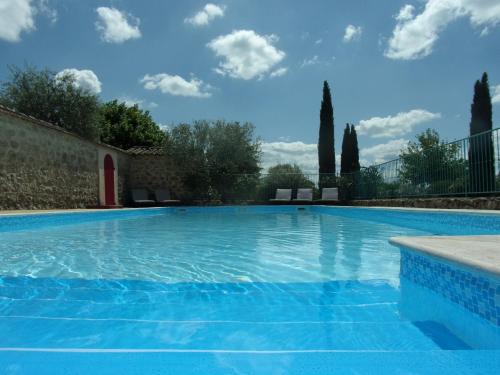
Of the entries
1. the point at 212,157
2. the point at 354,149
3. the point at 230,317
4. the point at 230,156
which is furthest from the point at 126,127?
the point at 230,317

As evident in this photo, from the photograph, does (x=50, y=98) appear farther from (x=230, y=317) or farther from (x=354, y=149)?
(x=230, y=317)

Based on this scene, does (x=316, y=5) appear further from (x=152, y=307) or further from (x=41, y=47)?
(x=152, y=307)

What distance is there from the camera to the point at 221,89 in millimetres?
16234

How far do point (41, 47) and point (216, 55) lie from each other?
5847mm

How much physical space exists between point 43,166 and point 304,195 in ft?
31.7

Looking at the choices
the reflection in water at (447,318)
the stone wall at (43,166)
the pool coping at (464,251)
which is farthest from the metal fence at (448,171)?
the stone wall at (43,166)

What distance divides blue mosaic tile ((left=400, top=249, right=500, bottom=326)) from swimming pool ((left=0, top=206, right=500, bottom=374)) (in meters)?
0.05

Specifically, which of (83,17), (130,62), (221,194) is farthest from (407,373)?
(221,194)

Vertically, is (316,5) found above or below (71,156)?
above

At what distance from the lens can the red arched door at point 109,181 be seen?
13742 millimetres

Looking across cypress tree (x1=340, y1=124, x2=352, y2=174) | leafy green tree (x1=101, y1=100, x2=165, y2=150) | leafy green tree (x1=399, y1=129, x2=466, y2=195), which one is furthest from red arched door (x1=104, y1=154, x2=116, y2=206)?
cypress tree (x1=340, y1=124, x2=352, y2=174)

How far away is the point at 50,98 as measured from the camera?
15039mm

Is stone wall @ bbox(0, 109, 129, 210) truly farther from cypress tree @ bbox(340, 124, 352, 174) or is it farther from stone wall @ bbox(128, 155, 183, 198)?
cypress tree @ bbox(340, 124, 352, 174)

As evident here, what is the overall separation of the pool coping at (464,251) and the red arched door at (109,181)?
42.3 feet
